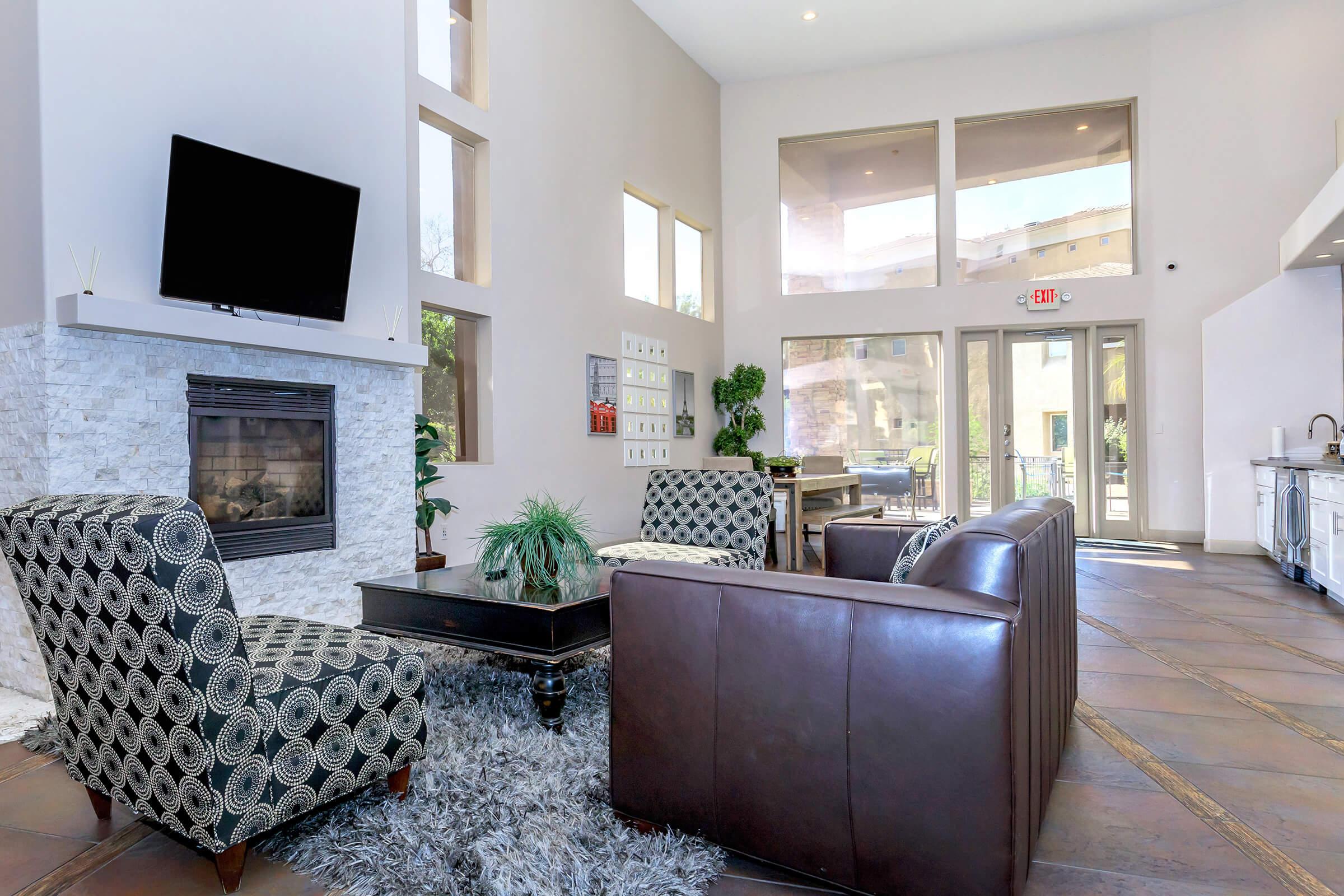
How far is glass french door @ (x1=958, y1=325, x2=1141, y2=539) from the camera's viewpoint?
8.02 meters

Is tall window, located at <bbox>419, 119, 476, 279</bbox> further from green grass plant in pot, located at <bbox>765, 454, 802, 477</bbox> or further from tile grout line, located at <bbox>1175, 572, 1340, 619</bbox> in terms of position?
tile grout line, located at <bbox>1175, 572, 1340, 619</bbox>

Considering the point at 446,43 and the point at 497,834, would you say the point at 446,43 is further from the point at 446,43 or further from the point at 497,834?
the point at 497,834

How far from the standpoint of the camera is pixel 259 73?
364 cm

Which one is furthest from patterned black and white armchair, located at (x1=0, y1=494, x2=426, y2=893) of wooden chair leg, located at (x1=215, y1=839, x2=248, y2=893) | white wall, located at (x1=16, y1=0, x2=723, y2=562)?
white wall, located at (x1=16, y1=0, x2=723, y2=562)

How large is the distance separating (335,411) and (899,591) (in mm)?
3335

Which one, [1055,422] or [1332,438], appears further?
[1055,422]

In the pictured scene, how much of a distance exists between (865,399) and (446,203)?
5242 millimetres

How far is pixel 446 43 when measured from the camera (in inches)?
213

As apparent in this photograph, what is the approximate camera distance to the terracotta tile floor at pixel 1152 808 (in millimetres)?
1687

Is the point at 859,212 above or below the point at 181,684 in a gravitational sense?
above

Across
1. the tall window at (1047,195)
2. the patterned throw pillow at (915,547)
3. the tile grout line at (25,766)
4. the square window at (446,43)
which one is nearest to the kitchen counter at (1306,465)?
the tall window at (1047,195)

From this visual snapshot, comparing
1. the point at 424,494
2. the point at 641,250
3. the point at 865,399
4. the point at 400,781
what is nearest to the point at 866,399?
the point at 865,399

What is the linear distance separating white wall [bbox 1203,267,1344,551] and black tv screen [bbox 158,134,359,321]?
7215mm

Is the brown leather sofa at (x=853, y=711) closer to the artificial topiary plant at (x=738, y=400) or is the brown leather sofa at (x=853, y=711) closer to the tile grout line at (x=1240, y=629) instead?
the tile grout line at (x=1240, y=629)
